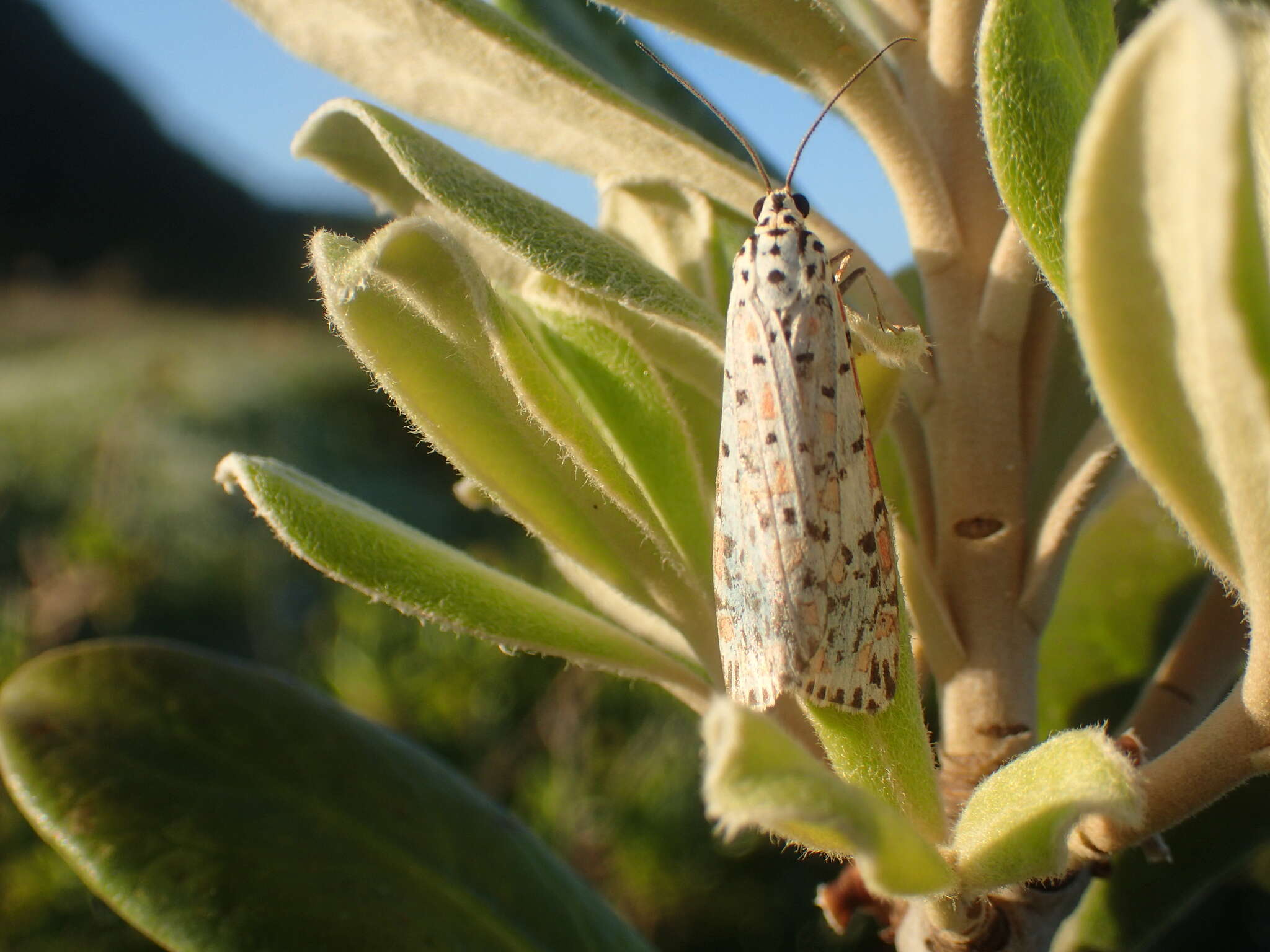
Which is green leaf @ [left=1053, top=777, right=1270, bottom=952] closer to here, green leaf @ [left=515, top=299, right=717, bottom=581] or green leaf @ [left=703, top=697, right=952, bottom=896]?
green leaf @ [left=515, top=299, right=717, bottom=581]

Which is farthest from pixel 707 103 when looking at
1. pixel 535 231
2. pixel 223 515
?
pixel 223 515

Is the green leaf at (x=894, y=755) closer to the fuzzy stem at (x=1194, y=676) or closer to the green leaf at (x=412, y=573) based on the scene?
the green leaf at (x=412, y=573)

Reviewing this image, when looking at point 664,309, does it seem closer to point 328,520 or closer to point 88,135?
point 328,520

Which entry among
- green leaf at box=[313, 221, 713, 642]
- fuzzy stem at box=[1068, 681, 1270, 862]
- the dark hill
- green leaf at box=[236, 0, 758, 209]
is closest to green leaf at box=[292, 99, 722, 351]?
green leaf at box=[313, 221, 713, 642]

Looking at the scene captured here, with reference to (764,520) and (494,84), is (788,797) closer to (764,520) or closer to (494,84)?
(764,520)

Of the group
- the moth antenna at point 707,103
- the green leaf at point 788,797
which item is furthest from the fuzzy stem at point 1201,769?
the moth antenna at point 707,103

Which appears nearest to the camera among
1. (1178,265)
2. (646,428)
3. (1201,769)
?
(1178,265)

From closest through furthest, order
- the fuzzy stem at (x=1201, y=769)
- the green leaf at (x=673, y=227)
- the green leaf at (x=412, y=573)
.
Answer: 1. the fuzzy stem at (x=1201, y=769)
2. the green leaf at (x=412, y=573)
3. the green leaf at (x=673, y=227)

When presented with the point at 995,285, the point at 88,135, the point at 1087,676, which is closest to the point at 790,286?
the point at 995,285
